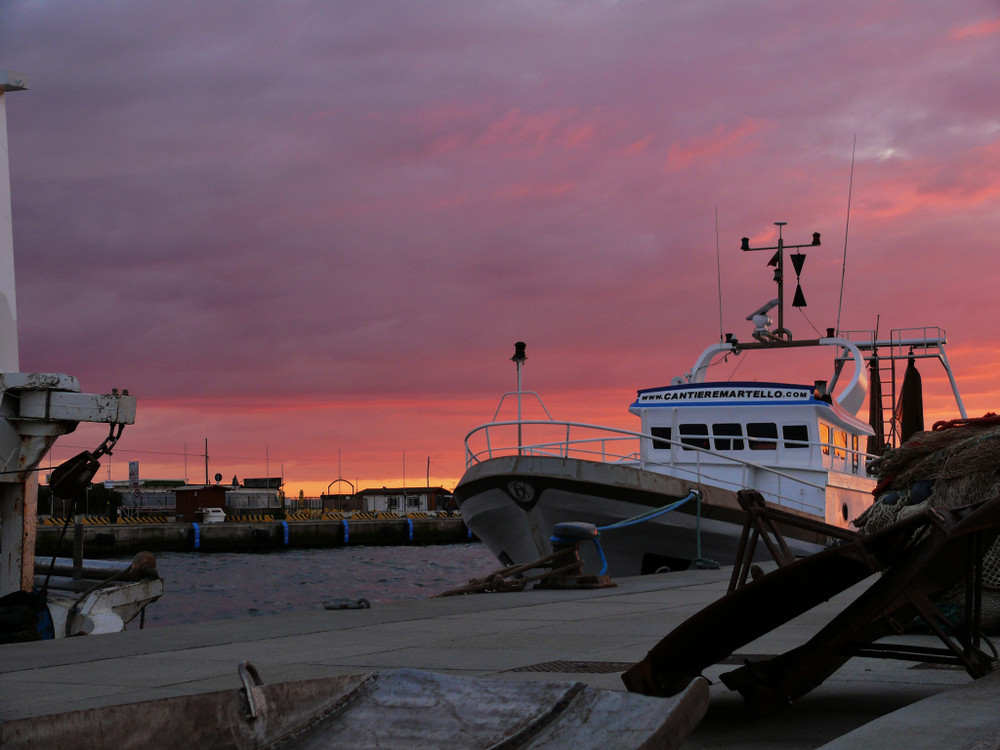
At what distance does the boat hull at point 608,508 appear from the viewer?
765 inches

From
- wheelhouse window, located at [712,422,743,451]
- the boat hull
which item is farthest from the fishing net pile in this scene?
wheelhouse window, located at [712,422,743,451]

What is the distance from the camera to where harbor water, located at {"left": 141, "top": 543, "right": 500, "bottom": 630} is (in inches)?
1280

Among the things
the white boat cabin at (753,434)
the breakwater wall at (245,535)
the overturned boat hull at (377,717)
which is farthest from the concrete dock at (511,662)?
the breakwater wall at (245,535)

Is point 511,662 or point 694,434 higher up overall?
point 694,434

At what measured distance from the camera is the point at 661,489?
19.4 meters

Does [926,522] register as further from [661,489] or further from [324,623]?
[661,489]

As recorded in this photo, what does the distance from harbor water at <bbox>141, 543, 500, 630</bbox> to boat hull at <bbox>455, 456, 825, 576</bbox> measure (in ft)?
27.9

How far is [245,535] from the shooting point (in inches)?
2625

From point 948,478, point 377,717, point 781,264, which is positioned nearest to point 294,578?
point 781,264

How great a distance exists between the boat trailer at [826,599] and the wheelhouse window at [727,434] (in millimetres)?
18663

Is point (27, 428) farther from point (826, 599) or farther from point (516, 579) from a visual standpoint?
point (826, 599)

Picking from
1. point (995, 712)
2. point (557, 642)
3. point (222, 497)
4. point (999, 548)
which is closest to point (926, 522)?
point (995, 712)

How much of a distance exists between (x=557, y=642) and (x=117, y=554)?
55.4m

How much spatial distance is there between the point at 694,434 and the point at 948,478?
55.0 feet
